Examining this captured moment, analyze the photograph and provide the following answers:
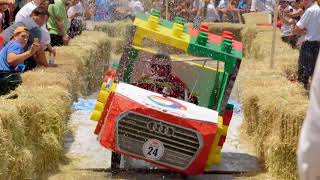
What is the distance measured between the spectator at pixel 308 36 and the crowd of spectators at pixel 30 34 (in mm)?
3380

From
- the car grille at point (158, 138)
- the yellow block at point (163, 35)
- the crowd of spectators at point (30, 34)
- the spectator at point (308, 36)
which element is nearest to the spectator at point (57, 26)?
the crowd of spectators at point (30, 34)

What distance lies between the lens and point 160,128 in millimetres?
5793

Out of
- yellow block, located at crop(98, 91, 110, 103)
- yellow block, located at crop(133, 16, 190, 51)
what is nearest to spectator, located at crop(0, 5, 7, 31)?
yellow block, located at crop(133, 16, 190, 51)

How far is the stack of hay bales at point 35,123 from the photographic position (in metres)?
4.85

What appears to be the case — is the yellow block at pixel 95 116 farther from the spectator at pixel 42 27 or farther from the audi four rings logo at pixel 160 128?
the spectator at pixel 42 27

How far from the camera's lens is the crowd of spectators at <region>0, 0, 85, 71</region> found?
7934 millimetres

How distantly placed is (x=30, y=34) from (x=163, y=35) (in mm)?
3137

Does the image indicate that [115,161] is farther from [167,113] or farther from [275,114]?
[275,114]

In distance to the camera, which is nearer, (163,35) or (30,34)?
(163,35)

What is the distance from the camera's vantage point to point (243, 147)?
7.77m

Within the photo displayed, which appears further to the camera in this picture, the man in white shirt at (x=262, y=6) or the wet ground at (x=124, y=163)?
the man in white shirt at (x=262, y=6)

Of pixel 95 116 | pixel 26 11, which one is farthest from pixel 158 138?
pixel 26 11

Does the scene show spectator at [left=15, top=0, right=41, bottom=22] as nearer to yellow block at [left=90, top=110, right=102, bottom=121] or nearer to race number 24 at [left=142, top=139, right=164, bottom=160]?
yellow block at [left=90, top=110, right=102, bottom=121]

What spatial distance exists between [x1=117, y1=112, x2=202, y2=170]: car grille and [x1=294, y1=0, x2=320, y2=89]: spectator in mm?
3488
